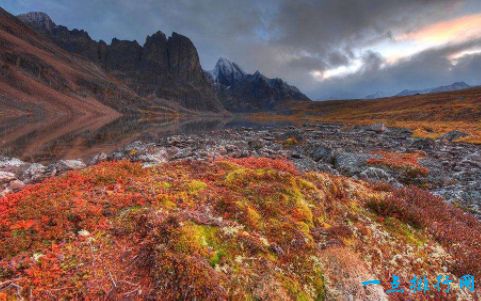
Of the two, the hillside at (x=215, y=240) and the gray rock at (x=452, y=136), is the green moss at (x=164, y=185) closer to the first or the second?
the hillside at (x=215, y=240)

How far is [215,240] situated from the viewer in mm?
5477

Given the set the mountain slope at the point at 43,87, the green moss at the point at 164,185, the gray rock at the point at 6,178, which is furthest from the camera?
the mountain slope at the point at 43,87

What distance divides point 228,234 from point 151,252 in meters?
1.61

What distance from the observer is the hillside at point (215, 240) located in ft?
14.1

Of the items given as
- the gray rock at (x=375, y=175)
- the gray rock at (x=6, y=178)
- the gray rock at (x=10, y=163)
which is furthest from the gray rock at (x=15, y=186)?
the gray rock at (x=375, y=175)

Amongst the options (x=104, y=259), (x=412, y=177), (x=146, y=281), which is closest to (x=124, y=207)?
(x=104, y=259)

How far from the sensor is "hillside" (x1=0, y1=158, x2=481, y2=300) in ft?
14.1

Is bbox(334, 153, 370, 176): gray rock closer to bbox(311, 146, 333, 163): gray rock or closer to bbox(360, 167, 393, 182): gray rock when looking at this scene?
bbox(311, 146, 333, 163): gray rock

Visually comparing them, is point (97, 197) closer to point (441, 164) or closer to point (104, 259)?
point (104, 259)

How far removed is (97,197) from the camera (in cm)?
665

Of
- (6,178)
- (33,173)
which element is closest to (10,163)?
(33,173)

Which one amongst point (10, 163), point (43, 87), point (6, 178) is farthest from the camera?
point (43, 87)

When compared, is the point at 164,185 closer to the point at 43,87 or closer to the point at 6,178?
the point at 6,178

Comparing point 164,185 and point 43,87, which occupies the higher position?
point 43,87
